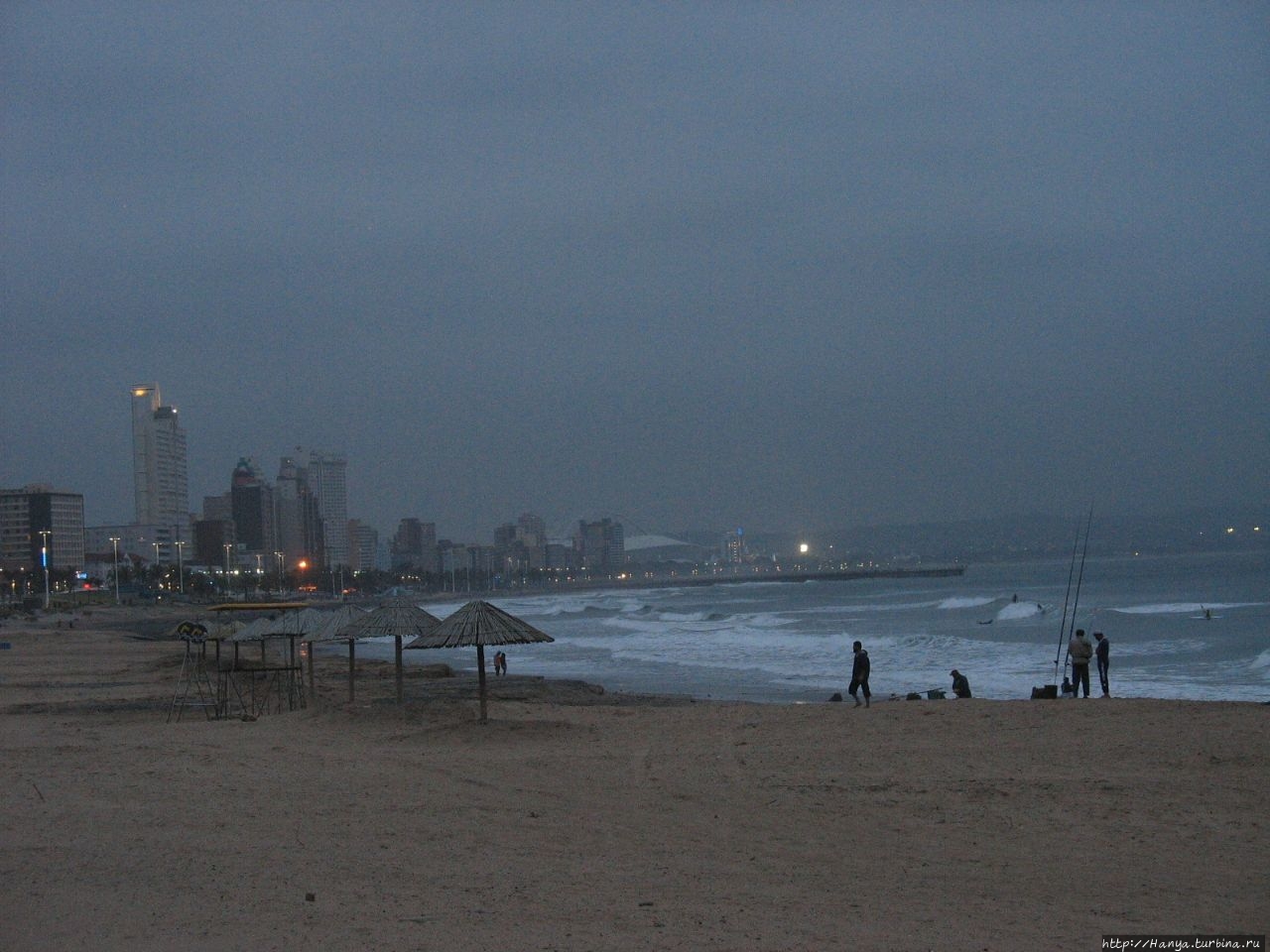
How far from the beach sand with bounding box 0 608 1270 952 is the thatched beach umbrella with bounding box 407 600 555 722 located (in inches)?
44.3

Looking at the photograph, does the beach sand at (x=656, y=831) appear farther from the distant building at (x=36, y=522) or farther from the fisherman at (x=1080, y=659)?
the distant building at (x=36, y=522)

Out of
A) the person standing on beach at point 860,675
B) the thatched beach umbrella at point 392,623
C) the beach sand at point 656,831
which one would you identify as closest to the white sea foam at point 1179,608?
the person standing on beach at point 860,675

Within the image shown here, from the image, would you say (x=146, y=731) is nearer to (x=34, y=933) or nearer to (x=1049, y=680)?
(x=34, y=933)

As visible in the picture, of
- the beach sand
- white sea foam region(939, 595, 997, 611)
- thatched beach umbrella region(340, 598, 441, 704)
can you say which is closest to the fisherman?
the beach sand

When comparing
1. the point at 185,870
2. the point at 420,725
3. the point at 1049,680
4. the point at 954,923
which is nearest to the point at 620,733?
the point at 420,725

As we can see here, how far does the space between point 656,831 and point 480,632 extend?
670cm

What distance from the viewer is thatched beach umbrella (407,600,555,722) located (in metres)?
15.5

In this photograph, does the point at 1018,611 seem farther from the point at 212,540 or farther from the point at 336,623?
the point at 212,540

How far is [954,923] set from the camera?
6715 millimetres

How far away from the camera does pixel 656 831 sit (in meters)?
9.27

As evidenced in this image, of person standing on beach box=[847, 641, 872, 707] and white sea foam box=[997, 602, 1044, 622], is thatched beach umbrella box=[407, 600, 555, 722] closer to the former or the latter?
person standing on beach box=[847, 641, 872, 707]

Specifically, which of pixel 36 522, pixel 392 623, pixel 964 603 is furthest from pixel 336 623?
pixel 36 522

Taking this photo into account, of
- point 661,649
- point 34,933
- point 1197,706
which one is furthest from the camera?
point 661,649

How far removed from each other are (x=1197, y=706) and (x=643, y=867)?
32.3 feet
